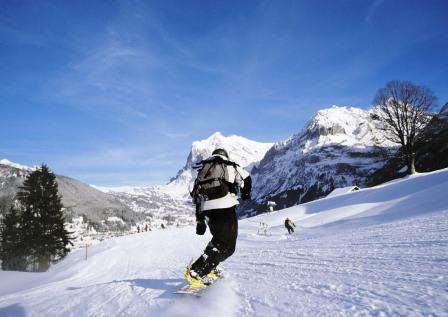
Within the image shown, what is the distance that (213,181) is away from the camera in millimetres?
5914

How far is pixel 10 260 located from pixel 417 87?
52765 millimetres

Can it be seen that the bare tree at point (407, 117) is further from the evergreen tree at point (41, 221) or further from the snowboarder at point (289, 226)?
the evergreen tree at point (41, 221)

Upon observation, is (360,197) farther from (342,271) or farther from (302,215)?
(342,271)

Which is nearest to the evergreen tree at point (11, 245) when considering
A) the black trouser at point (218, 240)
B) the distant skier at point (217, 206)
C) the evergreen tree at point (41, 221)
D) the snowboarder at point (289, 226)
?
the evergreen tree at point (41, 221)

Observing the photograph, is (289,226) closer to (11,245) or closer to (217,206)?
(217,206)

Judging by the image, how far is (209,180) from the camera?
5934mm

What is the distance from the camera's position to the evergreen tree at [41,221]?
36.9 meters

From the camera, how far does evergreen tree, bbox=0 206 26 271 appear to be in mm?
39550

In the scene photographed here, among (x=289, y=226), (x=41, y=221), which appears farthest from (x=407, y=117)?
(x=41, y=221)

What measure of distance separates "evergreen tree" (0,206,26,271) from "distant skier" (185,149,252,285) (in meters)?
39.3

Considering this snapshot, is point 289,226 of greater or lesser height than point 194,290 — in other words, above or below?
above

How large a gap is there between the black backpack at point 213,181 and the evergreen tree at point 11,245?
39347 mm

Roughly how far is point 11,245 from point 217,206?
44094 mm

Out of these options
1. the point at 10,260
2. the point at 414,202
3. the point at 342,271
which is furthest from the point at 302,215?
the point at 10,260
